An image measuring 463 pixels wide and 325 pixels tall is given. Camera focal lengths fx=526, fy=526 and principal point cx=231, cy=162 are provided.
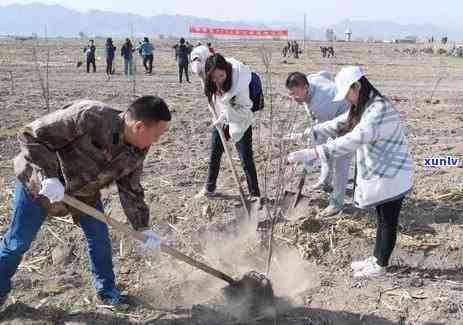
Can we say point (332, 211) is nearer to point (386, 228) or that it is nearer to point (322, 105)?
point (322, 105)

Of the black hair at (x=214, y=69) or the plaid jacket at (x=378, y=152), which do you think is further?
the black hair at (x=214, y=69)

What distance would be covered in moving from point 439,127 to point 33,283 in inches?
276

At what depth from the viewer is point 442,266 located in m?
4.11

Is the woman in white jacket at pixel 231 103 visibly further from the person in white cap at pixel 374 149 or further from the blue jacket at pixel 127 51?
the blue jacket at pixel 127 51

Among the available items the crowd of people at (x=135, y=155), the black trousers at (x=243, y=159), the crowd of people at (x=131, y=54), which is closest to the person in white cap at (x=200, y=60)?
the crowd of people at (x=135, y=155)

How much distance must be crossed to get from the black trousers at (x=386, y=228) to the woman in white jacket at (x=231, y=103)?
5.10 ft

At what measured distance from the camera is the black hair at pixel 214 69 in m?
4.31

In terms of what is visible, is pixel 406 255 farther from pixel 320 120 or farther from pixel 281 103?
pixel 281 103

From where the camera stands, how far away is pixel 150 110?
2.59 metres

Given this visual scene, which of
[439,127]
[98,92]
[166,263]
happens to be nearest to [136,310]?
[166,263]

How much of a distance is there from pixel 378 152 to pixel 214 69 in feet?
5.28

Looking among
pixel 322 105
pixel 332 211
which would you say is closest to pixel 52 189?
pixel 322 105

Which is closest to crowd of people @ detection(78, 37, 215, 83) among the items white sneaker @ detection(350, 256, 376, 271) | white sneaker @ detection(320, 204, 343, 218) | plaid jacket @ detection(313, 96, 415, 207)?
white sneaker @ detection(320, 204, 343, 218)

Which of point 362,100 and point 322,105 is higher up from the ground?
point 362,100
